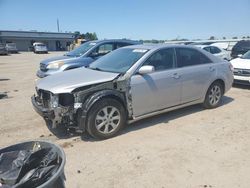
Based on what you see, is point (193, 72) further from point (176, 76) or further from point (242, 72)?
point (242, 72)

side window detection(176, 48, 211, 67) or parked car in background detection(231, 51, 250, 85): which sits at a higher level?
side window detection(176, 48, 211, 67)

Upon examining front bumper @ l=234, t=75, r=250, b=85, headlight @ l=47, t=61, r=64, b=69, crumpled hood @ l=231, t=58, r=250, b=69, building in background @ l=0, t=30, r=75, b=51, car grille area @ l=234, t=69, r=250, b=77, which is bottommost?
building in background @ l=0, t=30, r=75, b=51

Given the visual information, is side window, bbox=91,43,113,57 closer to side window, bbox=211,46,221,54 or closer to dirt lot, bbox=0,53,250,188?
dirt lot, bbox=0,53,250,188

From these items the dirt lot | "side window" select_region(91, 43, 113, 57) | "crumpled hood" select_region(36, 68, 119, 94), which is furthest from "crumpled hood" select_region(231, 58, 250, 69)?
"crumpled hood" select_region(36, 68, 119, 94)

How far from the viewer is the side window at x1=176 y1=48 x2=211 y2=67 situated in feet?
19.6

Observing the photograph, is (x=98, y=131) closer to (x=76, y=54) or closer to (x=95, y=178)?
(x=95, y=178)

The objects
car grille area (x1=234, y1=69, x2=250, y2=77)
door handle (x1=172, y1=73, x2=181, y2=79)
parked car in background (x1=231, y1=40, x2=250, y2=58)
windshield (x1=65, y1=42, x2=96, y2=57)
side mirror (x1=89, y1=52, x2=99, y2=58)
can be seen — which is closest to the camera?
door handle (x1=172, y1=73, x2=181, y2=79)

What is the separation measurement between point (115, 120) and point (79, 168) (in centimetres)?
135

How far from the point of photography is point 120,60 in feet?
18.9

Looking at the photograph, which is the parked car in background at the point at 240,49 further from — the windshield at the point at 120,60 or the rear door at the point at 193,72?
the windshield at the point at 120,60

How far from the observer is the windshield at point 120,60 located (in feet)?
17.8

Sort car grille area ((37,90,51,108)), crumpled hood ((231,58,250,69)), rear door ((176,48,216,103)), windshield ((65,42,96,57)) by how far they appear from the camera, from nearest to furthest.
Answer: car grille area ((37,90,51,108)) → rear door ((176,48,216,103)) → crumpled hood ((231,58,250,69)) → windshield ((65,42,96,57))

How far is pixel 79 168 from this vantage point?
391 cm

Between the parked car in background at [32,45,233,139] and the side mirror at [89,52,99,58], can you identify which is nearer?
the parked car in background at [32,45,233,139]
